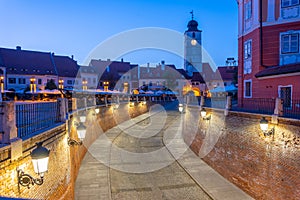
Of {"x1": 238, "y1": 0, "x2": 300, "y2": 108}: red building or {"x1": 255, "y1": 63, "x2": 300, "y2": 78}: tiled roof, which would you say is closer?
{"x1": 255, "y1": 63, "x2": 300, "y2": 78}: tiled roof

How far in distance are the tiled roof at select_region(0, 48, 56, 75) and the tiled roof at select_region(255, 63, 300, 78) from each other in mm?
45105

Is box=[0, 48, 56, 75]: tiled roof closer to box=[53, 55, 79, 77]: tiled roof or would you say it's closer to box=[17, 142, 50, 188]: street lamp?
box=[53, 55, 79, 77]: tiled roof

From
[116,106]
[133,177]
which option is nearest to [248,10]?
[133,177]

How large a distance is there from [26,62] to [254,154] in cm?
4993

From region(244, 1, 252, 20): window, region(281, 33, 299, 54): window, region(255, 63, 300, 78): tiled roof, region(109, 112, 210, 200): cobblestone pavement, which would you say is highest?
region(244, 1, 252, 20): window

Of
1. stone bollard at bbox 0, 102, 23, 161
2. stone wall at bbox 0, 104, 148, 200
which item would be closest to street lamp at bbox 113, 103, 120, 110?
stone wall at bbox 0, 104, 148, 200

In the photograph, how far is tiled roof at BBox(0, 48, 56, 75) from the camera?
1839 inches

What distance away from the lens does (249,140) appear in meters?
11.6

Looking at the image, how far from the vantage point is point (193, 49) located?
247ft

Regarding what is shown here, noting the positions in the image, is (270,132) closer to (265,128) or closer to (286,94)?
(265,128)

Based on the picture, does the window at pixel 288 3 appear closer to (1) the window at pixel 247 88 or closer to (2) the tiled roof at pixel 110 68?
(1) the window at pixel 247 88


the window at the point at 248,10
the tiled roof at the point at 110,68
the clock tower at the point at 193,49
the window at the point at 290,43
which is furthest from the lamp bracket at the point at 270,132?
the clock tower at the point at 193,49

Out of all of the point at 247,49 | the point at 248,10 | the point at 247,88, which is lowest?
the point at 247,88

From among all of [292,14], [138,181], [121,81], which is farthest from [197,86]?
[138,181]
